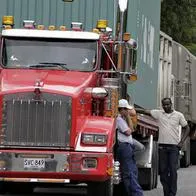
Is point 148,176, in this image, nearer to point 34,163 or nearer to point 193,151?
point 34,163

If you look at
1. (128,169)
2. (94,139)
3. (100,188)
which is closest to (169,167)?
(128,169)

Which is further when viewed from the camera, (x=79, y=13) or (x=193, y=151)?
(x=193, y=151)

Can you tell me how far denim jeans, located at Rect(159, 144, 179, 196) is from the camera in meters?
13.5

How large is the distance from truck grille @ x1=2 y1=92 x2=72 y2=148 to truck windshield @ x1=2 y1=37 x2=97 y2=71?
43.0 inches

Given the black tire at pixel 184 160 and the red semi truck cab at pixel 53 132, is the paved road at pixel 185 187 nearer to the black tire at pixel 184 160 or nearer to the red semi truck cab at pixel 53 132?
the black tire at pixel 184 160

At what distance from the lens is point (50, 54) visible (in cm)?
1288

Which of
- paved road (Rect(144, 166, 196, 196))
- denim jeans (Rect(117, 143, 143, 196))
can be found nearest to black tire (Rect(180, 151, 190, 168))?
paved road (Rect(144, 166, 196, 196))

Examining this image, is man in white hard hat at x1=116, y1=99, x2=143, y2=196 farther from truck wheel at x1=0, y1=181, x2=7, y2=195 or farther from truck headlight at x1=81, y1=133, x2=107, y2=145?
truck wheel at x1=0, y1=181, x2=7, y2=195

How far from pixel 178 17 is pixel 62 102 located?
3224cm

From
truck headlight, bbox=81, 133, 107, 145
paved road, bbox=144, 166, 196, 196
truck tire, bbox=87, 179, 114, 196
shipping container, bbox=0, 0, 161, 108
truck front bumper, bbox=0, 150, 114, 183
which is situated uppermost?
shipping container, bbox=0, 0, 161, 108

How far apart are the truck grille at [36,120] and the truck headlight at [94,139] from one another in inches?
9.8

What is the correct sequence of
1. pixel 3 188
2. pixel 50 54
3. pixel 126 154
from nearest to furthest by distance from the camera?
pixel 126 154
pixel 50 54
pixel 3 188

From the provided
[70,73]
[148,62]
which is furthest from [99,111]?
[148,62]

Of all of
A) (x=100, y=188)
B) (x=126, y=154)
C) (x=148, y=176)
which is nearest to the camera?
(x=100, y=188)
